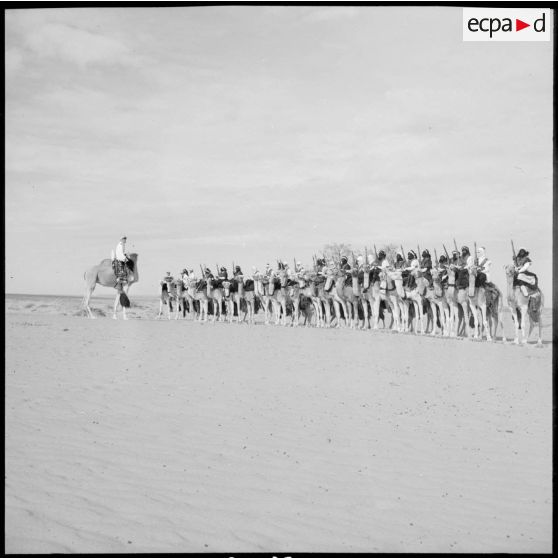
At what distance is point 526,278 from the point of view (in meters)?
20.7

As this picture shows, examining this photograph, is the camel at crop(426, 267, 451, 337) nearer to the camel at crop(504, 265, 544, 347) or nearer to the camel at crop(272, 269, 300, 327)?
the camel at crop(504, 265, 544, 347)

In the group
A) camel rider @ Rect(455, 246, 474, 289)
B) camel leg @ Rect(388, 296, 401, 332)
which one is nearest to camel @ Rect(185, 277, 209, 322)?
camel leg @ Rect(388, 296, 401, 332)

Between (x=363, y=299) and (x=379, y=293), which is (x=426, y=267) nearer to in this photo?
(x=379, y=293)

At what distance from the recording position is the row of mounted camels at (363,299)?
23.4 meters

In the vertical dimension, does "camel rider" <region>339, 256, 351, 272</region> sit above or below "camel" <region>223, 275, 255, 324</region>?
above

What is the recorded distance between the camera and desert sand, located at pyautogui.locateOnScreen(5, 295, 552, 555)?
6555 mm

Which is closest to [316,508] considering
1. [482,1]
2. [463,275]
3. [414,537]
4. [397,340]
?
[414,537]

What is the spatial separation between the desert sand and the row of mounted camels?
9.37 meters

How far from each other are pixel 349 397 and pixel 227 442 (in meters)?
3.14

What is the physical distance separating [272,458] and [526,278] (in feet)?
47.3

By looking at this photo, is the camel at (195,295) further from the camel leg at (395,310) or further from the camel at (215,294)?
the camel leg at (395,310)

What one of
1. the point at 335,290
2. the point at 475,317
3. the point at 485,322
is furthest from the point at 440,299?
the point at 335,290

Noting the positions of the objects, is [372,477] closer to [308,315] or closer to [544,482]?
[544,482]

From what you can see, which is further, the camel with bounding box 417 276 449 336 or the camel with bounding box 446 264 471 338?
the camel with bounding box 417 276 449 336
